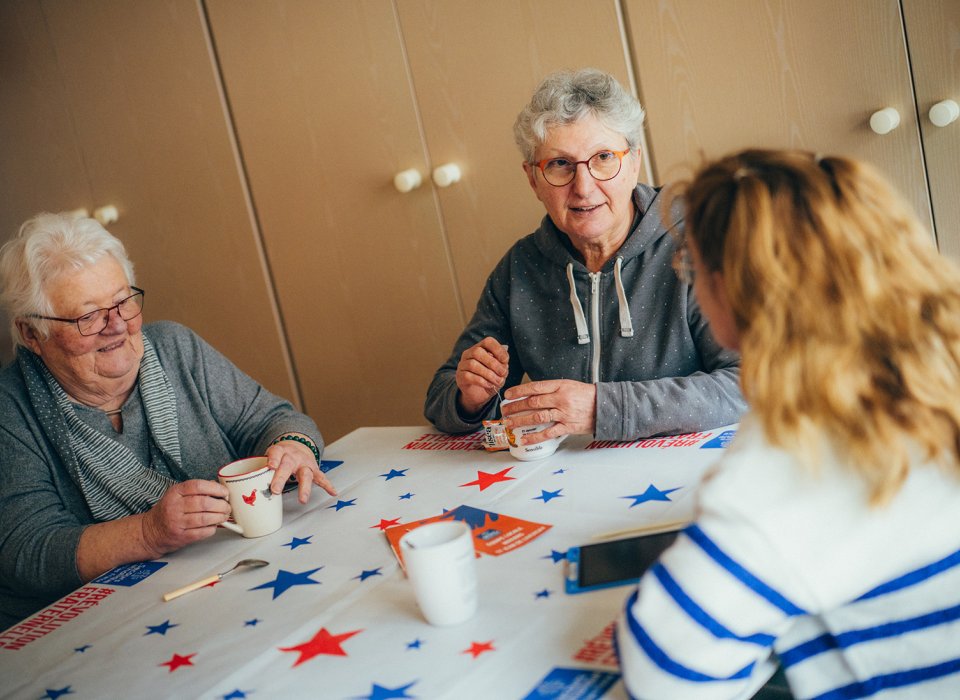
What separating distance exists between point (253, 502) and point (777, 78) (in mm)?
1387

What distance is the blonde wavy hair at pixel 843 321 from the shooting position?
2.25 feet

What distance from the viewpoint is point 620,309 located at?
1.61 meters

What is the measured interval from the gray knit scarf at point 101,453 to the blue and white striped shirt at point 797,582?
1.03 m

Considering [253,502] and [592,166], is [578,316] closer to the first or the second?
[592,166]

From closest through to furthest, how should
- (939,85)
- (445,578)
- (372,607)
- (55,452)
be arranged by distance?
1. (445,578)
2. (372,607)
3. (55,452)
4. (939,85)

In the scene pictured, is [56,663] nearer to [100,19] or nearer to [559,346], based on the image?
[559,346]

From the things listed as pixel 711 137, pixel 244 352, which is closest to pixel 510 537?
pixel 711 137

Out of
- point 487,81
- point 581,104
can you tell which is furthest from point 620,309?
point 487,81

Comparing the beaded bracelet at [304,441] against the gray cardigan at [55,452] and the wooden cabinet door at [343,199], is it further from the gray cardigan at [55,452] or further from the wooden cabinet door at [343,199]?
the wooden cabinet door at [343,199]

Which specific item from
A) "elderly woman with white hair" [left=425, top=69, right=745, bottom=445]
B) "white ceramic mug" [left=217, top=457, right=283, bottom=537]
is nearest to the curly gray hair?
"elderly woman with white hair" [left=425, top=69, right=745, bottom=445]

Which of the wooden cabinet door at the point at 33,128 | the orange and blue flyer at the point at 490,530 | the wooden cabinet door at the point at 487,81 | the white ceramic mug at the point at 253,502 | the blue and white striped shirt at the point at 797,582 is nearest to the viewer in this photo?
the blue and white striped shirt at the point at 797,582

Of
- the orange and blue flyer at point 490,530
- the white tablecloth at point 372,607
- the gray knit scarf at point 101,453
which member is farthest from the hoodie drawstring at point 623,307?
the gray knit scarf at point 101,453

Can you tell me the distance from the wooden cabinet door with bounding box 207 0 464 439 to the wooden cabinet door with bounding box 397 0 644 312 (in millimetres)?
61

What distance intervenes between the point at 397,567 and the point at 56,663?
409mm
